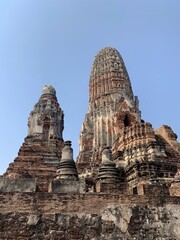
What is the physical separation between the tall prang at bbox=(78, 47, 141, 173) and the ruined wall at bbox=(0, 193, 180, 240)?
18.9 metres

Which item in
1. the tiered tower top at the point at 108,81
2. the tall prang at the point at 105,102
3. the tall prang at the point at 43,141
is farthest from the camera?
the tiered tower top at the point at 108,81

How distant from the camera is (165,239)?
743 cm

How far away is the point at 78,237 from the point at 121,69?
105ft

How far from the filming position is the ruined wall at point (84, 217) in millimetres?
7238

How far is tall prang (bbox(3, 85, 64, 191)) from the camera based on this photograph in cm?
2298

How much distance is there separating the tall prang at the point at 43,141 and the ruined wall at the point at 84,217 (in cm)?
1311

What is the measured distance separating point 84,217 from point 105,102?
27.5 meters

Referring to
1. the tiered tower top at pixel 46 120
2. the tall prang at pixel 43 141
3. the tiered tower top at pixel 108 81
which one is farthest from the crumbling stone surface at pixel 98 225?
the tiered tower top at pixel 108 81

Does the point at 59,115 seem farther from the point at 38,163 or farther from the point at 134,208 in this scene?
the point at 134,208

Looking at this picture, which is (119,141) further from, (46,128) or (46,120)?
(46,120)

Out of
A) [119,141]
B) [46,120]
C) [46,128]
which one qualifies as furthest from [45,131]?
[119,141]

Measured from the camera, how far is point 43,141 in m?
26.6

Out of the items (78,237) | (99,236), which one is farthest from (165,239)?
(78,237)

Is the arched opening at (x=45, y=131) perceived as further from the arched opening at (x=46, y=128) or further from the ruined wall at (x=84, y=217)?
the ruined wall at (x=84, y=217)
